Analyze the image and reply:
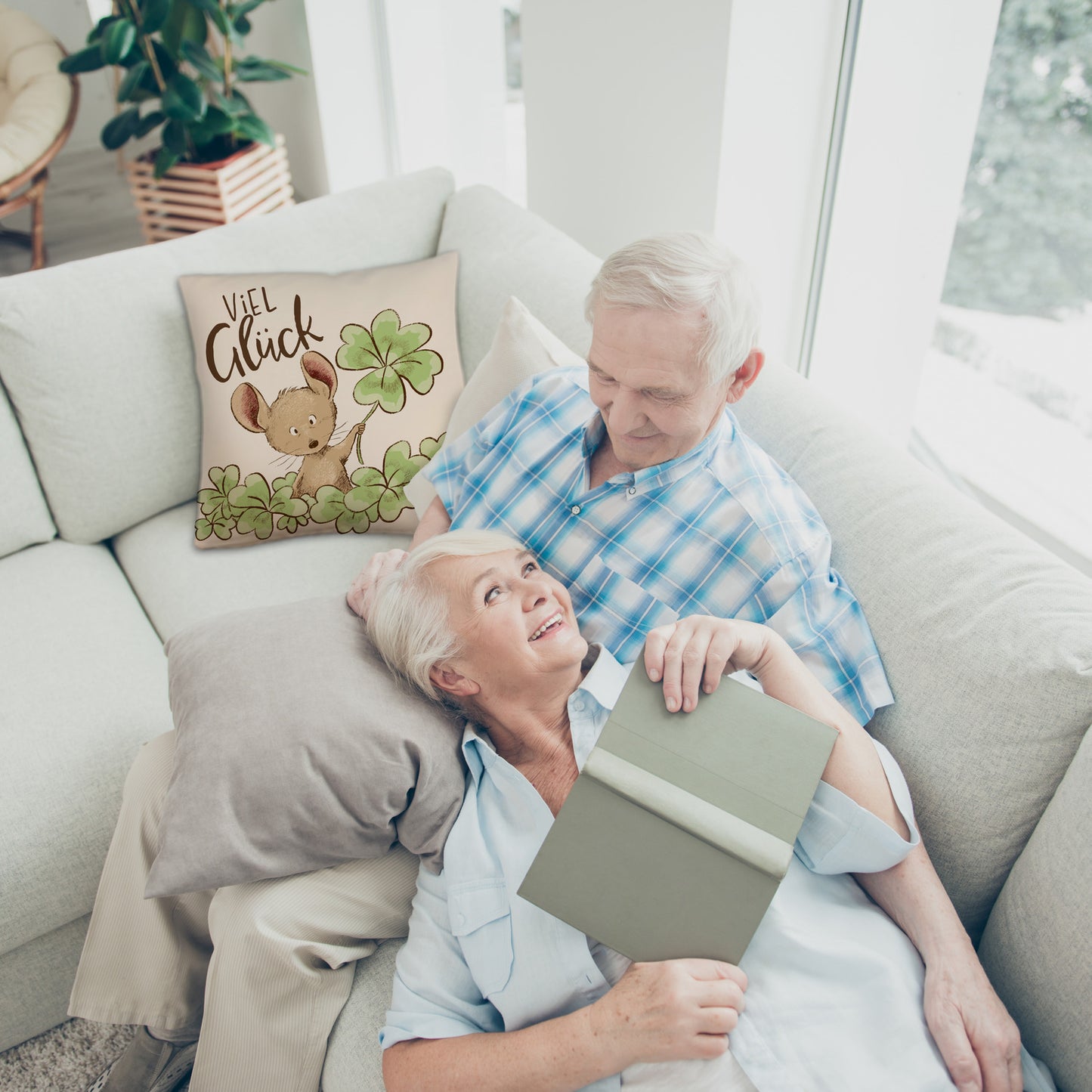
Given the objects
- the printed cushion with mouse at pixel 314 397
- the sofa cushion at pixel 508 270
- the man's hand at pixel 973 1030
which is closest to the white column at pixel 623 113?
the sofa cushion at pixel 508 270

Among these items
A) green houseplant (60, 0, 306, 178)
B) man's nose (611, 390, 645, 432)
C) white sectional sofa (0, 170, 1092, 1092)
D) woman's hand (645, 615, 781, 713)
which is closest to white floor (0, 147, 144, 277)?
green houseplant (60, 0, 306, 178)

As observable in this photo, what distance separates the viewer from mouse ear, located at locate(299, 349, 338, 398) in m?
1.66

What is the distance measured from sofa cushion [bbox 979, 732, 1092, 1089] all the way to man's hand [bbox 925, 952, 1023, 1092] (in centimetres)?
5

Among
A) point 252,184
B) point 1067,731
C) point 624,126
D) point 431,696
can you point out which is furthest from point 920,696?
point 252,184

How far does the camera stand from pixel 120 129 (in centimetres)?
301

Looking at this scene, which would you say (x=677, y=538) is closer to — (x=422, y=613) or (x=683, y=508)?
(x=683, y=508)

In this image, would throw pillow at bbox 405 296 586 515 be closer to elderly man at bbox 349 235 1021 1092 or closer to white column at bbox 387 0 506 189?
elderly man at bbox 349 235 1021 1092

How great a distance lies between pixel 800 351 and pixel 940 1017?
144cm

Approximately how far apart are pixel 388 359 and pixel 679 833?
113 cm

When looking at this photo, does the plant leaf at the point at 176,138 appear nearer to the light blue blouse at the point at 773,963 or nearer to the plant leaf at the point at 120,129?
the plant leaf at the point at 120,129

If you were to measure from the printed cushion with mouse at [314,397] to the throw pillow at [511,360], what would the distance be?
14 cm

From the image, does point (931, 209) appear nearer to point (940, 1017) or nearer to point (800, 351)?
point (800, 351)

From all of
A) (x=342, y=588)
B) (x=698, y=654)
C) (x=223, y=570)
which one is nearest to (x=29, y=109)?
(x=223, y=570)

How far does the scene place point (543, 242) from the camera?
70.7 inches
